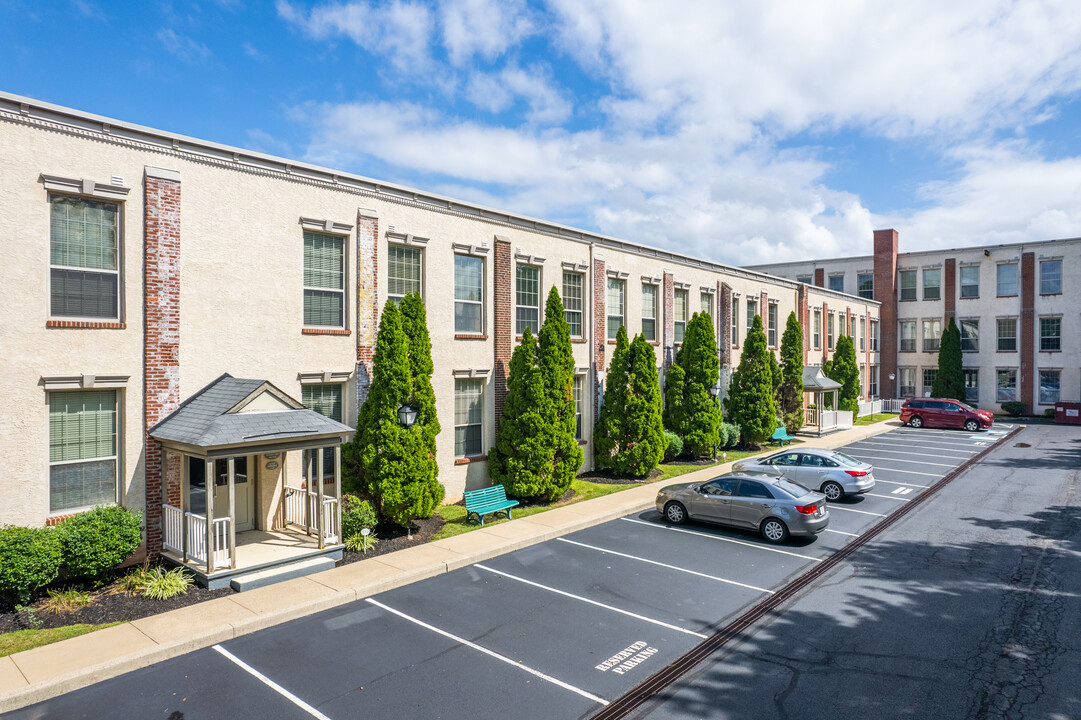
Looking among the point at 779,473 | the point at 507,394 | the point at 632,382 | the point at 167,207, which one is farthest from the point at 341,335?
the point at 779,473

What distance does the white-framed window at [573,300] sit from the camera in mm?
22608

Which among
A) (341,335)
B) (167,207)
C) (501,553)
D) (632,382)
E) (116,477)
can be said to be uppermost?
(167,207)

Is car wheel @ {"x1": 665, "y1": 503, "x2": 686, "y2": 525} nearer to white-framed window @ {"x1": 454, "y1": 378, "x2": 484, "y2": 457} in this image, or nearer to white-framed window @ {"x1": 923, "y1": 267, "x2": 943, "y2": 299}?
white-framed window @ {"x1": 454, "y1": 378, "x2": 484, "y2": 457}

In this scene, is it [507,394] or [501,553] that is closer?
[501,553]

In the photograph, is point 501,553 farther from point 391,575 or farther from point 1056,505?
point 1056,505

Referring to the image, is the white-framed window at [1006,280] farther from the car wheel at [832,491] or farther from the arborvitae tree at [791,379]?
the car wheel at [832,491]

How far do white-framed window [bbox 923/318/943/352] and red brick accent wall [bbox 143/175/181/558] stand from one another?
51648 mm

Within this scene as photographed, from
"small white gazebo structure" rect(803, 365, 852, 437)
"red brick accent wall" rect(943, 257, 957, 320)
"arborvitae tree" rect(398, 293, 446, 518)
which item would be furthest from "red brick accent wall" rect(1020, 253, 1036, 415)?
"arborvitae tree" rect(398, 293, 446, 518)

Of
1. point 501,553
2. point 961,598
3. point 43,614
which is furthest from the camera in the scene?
point 501,553

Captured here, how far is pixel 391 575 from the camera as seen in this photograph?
12.4 meters

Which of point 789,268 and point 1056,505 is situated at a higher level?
point 789,268

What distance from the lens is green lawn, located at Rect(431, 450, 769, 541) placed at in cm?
1608

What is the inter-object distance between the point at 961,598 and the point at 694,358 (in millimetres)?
15276

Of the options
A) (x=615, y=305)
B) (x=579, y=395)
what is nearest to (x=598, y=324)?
(x=615, y=305)
